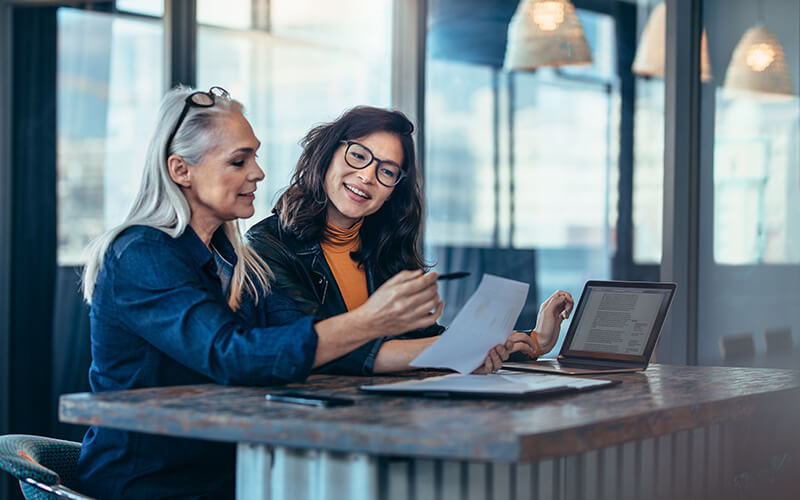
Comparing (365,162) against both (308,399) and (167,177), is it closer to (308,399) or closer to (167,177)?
(167,177)

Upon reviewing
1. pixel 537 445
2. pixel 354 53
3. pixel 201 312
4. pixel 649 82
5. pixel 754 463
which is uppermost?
pixel 354 53

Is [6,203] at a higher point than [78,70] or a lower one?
lower

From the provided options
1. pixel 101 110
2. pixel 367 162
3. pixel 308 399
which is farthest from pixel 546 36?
pixel 308 399

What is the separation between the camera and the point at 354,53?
175 inches

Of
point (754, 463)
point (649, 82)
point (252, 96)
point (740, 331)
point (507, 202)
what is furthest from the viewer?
point (252, 96)

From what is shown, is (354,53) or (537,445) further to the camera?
(354,53)

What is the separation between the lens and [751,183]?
10.6 feet

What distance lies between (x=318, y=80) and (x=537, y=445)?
3.46m

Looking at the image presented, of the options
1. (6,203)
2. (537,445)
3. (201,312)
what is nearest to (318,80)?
(6,203)

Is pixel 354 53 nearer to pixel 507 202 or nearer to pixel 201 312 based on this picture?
pixel 507 202

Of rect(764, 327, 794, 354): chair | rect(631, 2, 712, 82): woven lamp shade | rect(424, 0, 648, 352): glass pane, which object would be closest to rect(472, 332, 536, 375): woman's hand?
rect(764, 327, 794, 354): chair

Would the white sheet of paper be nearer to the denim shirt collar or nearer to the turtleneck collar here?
the denim shirt collar

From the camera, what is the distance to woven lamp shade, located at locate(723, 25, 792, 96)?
124 inches

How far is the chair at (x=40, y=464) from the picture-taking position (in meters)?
1.72
